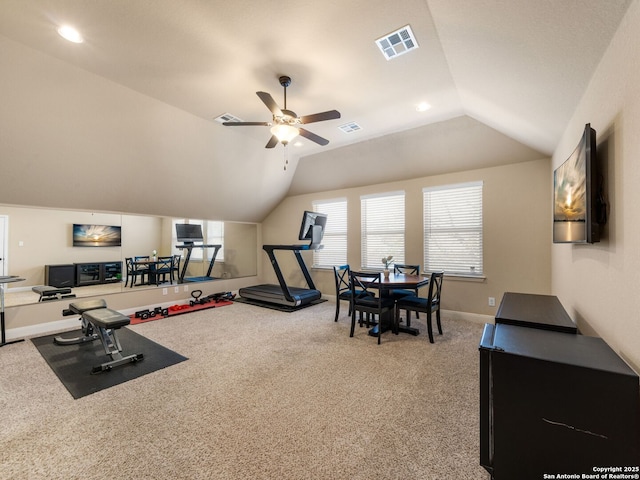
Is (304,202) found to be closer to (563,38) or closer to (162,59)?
(162,59)

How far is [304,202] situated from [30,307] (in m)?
4.94

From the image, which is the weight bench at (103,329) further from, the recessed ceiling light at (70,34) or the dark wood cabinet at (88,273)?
the recessed ceiling light at (70,34)

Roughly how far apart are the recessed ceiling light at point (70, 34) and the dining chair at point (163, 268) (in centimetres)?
395

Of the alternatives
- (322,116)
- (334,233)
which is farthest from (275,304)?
(322,116)

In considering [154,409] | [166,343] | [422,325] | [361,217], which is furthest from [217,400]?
[361,217]

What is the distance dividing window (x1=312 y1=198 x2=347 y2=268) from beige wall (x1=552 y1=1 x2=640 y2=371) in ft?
13.8

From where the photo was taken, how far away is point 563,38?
5.45 ft

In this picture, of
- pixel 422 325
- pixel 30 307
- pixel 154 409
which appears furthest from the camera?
pixel 422 325

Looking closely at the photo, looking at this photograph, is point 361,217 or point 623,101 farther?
point 361,217

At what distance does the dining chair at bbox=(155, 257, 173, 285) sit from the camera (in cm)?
555

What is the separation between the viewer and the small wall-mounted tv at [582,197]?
1604 millimetres

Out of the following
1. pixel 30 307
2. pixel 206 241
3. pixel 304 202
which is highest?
pixel 304 202

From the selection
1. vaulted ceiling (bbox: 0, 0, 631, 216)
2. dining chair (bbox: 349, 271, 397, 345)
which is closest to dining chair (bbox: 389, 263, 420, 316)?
dining chair (bbox: 349, 271, 397, 345)

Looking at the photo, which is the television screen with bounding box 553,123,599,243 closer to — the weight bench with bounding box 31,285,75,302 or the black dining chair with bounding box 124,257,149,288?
the weight bench with bounding box 31,285,75,302
